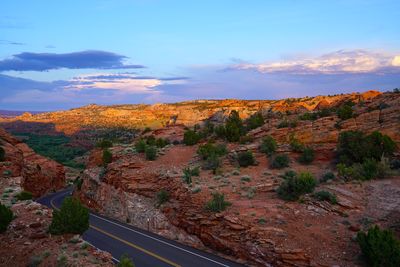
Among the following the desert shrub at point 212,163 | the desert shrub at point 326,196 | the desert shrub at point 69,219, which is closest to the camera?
the desert shrub at point 69,219

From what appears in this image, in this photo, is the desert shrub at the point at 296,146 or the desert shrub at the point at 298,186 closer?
the desert shrub at the point at 298,186

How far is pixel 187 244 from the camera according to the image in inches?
771

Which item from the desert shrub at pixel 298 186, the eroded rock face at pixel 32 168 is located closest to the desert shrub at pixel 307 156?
the desert shrub at pixel 298 186

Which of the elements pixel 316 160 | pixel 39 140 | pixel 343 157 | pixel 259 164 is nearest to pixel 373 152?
pixel 343 157

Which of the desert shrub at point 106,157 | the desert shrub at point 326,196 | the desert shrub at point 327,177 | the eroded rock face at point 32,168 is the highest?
the desert shrub at point 327,177

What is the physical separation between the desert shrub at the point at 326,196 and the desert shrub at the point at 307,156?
689cm

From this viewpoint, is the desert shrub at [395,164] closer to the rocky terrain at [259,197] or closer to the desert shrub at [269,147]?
the rocky terrain at [259,197]

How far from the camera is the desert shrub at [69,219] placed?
1639cm

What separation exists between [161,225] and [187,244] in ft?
10.1

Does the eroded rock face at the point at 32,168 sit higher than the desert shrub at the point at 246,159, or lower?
lower

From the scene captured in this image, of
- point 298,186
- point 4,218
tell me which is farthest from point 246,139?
point 4,218

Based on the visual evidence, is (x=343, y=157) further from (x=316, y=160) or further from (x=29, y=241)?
(x=29, y=241)

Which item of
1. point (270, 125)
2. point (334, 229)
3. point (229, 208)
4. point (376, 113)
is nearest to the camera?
point (334, 229)

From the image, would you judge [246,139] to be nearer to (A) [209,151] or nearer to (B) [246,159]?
(A) [209,151]
